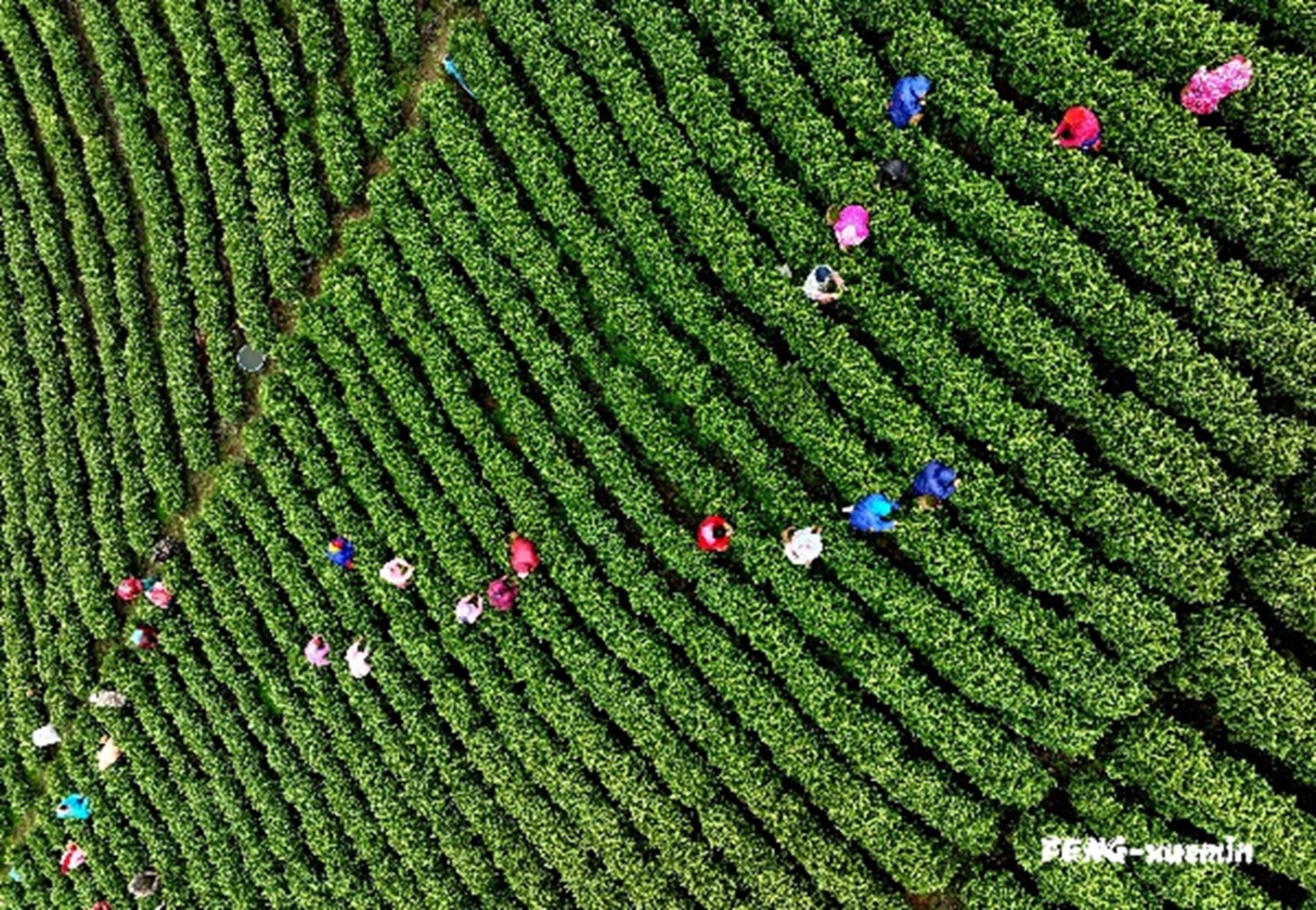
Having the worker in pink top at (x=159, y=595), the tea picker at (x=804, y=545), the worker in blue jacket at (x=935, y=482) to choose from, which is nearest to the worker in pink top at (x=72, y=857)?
the worker in pink top at (x=159, y=595)

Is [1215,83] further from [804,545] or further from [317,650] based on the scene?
[317,650]

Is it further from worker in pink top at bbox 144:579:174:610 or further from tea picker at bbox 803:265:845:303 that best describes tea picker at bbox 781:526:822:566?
worker in pink top at bbox 144:579:174:610

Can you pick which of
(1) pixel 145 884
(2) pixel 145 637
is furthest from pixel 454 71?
(1) pixel 145 884

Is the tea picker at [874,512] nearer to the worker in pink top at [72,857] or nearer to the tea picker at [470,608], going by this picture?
the tea picker at [470,608]

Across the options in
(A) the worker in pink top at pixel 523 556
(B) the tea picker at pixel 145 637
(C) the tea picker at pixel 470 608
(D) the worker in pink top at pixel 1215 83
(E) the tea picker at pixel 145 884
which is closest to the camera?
(D) the worker in pink top at pixel 1215 83

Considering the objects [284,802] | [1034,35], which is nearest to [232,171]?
[284,802]

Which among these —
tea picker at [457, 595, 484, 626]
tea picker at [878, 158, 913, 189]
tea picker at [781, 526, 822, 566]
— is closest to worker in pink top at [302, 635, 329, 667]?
tea picker at [457, 595, 484, 626]
